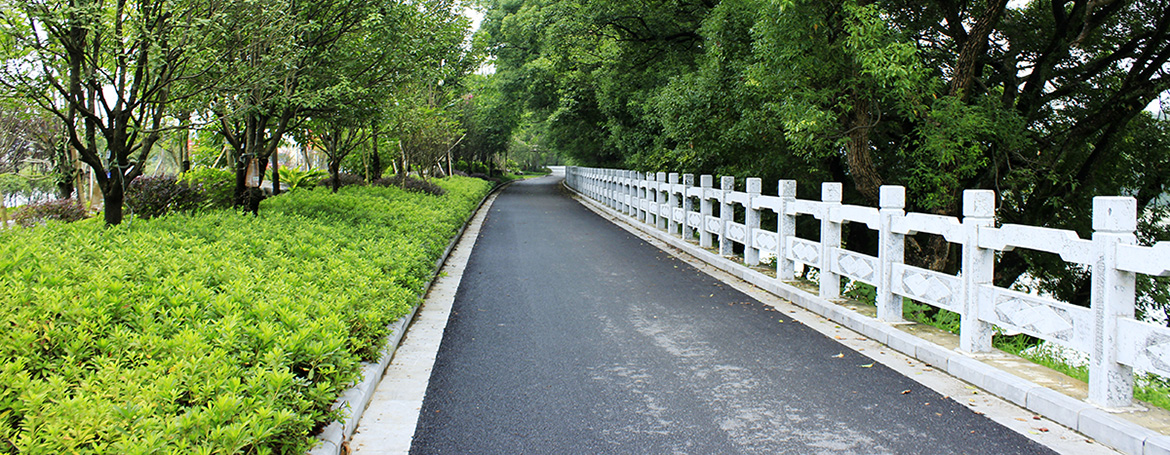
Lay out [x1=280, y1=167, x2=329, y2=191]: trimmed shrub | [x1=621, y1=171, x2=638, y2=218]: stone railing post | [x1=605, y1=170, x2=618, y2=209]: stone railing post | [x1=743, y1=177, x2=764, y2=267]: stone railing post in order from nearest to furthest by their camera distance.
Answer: [x1=743, y1=177, x2=764, y2=267]: stone railing post, [x1=621, y1=171, x2=638, y2=218]: stone railing post, [x1=605, y1=170, x2=618, y2=209]: stone railing post, [x1=280, y1=167, x2=329, y2=191]: trimmed shrub

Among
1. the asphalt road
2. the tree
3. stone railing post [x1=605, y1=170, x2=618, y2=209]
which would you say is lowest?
the asphalt road

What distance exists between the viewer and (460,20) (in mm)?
17891

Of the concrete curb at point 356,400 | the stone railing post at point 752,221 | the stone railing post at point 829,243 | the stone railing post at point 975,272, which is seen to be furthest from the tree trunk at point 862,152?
the concrete curb at point 356,400

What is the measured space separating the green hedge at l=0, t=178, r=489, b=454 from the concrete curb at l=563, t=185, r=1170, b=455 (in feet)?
12.9

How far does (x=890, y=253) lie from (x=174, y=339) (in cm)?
535

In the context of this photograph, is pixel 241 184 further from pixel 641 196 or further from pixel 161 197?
pixel 641 196

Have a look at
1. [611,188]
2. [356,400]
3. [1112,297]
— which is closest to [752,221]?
[1112,297]

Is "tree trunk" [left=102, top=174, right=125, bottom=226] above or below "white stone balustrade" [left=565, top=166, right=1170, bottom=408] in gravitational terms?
above

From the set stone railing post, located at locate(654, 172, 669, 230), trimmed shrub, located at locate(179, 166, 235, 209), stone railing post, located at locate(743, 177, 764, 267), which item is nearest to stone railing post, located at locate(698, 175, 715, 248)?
stone railing post, located at locate(743, 177, 764, 267)

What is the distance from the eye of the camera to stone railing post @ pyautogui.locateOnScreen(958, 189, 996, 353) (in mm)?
5234

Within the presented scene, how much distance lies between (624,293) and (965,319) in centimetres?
387

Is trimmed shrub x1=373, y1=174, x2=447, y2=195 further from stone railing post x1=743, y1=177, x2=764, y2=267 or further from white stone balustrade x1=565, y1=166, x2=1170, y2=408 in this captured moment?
white stone balustrade x1=565, y1=166, x2=1170, y2=408

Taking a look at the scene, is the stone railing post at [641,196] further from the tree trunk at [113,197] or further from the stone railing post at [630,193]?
the tree trunk at [113,197]

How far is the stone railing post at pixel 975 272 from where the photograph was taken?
523cm
